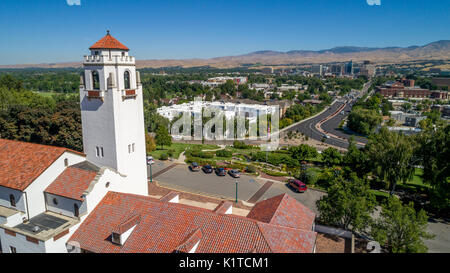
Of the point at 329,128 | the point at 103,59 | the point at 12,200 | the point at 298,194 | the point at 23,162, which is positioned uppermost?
the point at 103,59

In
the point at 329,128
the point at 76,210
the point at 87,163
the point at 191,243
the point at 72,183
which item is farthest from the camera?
the point at 329,128

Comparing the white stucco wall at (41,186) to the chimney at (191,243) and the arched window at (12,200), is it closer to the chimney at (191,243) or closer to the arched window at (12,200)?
the arched window at (12,200)

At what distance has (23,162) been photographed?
22.9 metres

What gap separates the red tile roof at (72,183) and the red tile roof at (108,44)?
9.09m

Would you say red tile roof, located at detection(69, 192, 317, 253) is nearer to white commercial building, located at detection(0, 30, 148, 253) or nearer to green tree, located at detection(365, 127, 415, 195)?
white commercial building, located at detection(0, 30, 148, 253)

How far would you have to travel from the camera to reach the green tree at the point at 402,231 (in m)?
19.9

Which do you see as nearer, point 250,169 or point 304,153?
point 250,169

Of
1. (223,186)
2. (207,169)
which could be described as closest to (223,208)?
(223,186)

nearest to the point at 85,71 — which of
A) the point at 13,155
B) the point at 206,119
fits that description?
the point at 13,155

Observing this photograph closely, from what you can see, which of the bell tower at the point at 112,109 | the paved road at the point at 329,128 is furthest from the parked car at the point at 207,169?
the paved road at the point at 329,128

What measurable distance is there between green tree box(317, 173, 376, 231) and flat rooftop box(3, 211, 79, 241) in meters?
18.8

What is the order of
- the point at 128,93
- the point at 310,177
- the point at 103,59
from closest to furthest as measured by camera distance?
the point at 103,59, the point at 128,93, the point at 310,177

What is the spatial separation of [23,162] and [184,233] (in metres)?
15.0

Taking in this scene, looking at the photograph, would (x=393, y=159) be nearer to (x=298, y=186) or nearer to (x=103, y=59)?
(x=298, y=186)
